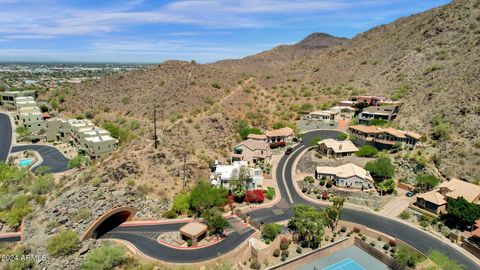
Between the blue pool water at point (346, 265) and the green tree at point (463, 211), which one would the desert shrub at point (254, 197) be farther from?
the green tree at point (463, 211)

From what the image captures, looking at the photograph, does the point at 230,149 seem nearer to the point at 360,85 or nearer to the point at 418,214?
the point at 418,214

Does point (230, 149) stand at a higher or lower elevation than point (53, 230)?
higher

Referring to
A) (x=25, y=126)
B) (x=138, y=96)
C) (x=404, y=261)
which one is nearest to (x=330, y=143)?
(x=404, y=261)

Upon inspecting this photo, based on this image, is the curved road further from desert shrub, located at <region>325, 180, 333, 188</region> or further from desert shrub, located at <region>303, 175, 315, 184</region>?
desert shrub, located at <region>325, 180, 333, 188</region>

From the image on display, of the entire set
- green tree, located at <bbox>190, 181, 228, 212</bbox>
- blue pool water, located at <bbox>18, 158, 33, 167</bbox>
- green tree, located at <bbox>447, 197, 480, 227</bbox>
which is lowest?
blue pool water, located at <bbox>18, 158, 33, 167</bbox>

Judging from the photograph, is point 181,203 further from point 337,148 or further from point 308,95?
point 308,95

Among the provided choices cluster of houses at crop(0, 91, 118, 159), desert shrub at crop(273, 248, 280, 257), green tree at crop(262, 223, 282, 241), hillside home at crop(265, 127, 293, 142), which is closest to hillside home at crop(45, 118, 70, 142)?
cluster of houses at crop(0, 91, 118, 159)
